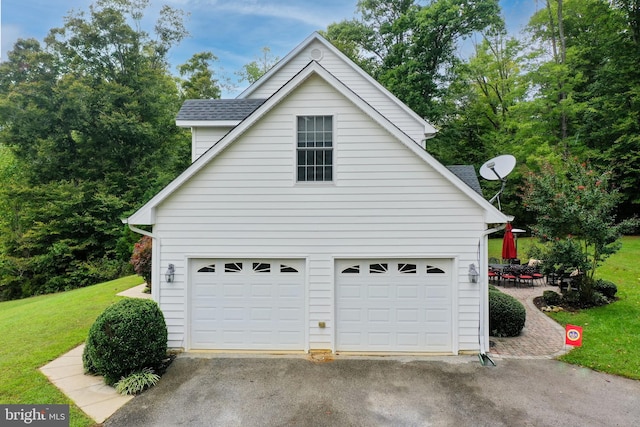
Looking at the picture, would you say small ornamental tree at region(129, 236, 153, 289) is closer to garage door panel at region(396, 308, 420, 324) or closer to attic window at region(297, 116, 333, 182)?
attic window at region(297, 116, 333, 182)

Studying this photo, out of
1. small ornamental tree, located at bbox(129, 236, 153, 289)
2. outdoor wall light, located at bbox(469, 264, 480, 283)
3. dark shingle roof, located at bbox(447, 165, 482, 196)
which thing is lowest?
small ornamental tree, located at bbox(129, 236, 153, 289)

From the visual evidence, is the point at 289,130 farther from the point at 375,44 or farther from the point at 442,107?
the point at 375,44

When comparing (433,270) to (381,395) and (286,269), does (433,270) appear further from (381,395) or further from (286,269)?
(286,269)

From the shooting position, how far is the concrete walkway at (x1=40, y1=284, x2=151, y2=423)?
5445mm

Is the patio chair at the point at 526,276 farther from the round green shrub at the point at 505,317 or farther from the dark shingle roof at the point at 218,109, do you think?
the dark shingle roof at the point at 218,109

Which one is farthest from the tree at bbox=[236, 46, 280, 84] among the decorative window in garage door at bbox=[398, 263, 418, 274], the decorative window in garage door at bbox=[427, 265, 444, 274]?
the decorative window in garage door at bbox=[427, 265, 444, 274]

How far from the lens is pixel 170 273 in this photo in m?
7.68

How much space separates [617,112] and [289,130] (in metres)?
27.7

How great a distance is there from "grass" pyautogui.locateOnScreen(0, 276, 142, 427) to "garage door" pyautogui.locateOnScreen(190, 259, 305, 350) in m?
2.87

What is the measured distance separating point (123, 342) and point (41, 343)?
171 inches

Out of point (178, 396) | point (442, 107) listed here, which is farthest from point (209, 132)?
point (442, 107)

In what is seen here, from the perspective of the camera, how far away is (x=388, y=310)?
25.4 feet

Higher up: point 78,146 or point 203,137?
point 78,146

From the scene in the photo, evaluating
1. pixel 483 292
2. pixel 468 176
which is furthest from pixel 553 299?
pixel 468 176
